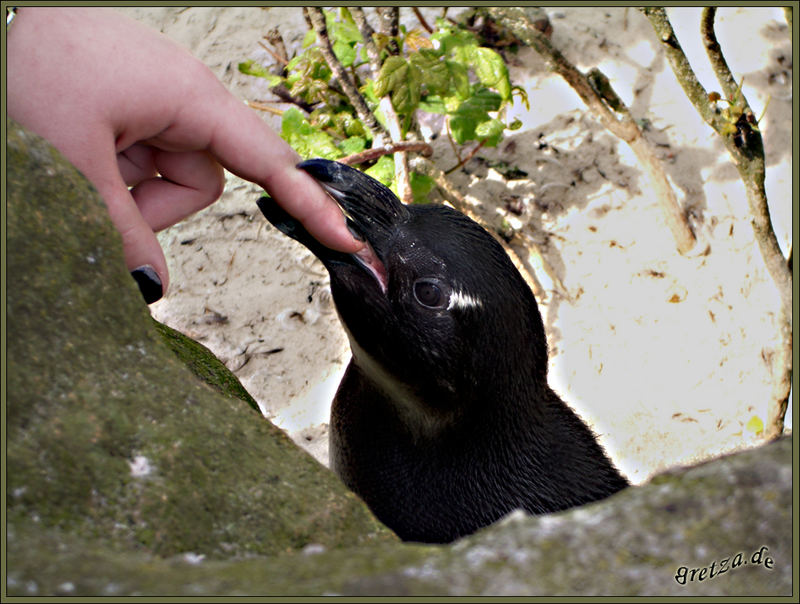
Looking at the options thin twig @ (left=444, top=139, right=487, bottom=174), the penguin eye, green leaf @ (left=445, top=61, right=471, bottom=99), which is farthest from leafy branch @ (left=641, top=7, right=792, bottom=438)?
the penguin eye

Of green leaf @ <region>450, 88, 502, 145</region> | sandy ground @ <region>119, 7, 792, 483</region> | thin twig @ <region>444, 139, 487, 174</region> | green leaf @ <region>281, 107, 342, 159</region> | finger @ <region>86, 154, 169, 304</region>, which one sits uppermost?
finger @ <region>86, 154, 169, 304</region>

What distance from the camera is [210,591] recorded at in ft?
2.31

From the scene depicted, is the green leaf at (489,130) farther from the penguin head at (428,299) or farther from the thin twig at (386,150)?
the penguin head at (428,299)

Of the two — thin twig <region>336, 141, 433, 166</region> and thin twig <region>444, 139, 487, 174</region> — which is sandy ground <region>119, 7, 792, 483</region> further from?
thin twig <region>336, 141, 433, 166</region>

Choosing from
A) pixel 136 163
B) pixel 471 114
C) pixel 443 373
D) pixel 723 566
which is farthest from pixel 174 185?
pixel 471 114

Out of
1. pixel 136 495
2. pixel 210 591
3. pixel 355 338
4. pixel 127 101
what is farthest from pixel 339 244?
pixel 210 591

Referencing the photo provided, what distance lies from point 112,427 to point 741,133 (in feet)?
9.38

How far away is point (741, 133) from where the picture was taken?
10.2 feet

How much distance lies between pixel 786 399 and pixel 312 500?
3018 mm

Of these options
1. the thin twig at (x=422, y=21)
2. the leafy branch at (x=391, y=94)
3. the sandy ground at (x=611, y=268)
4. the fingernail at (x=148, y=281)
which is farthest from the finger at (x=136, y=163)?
the thin twig at (x=422, y=21)

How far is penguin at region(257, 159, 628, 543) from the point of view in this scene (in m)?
1.84

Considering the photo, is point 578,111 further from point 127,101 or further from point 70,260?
point 70,260

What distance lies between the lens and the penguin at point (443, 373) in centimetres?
184

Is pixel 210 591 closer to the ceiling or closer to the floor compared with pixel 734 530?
closer to the ceiling
